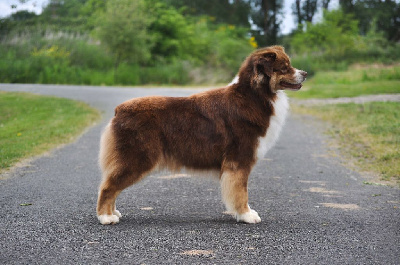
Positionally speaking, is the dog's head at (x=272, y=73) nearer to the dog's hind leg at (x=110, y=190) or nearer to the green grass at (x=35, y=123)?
the dog's hind leg at (x=110, y=190)

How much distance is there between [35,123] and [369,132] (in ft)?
31.0

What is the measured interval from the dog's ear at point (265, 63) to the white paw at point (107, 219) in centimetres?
227

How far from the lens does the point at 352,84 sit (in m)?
26.3

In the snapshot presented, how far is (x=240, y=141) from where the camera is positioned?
18.0ft

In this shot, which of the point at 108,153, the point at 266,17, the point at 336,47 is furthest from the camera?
the point at 266,17

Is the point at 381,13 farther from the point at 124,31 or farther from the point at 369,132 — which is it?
the point at 369,132

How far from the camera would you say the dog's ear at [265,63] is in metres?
5.55

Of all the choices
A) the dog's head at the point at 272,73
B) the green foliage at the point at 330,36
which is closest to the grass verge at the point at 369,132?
the dog's head at the point at 272,73

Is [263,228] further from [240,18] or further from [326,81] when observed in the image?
[240,18]

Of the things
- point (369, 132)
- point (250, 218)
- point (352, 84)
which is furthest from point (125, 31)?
point (250, 218)

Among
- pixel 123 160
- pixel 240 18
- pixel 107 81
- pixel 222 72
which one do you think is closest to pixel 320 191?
pixel 123 160

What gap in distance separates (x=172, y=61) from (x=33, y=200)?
34201 millimetres

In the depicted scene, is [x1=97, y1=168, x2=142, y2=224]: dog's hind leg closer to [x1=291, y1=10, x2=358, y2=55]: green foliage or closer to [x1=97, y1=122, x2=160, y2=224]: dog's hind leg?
[x1=97, y1=122, x2=160, y2=224]: dog's hind leg

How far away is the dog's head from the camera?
5.57 metres
